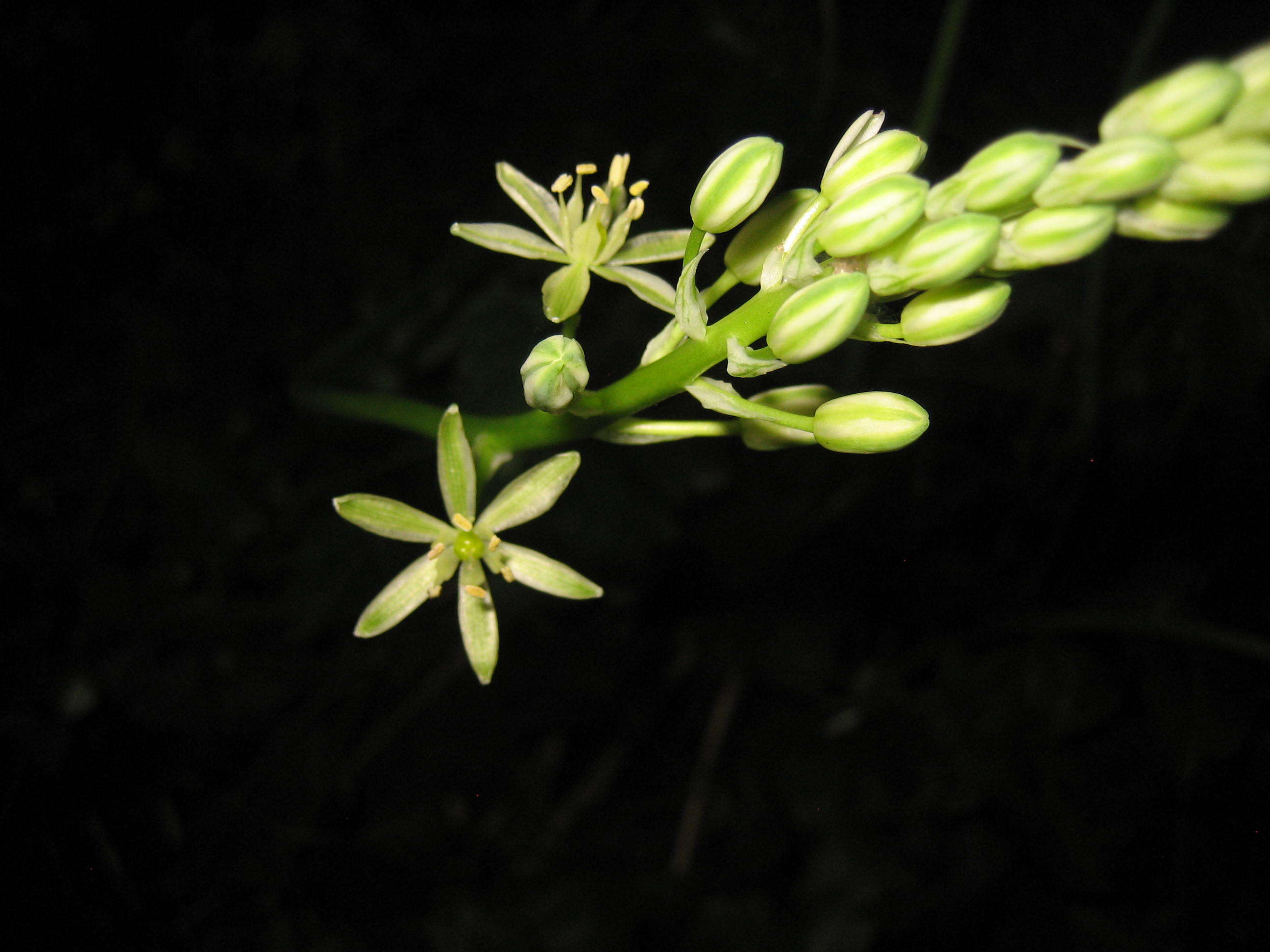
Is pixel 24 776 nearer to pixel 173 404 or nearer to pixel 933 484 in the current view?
pixel 173 404

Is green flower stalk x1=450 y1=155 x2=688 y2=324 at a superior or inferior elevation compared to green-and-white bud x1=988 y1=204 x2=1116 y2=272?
superior

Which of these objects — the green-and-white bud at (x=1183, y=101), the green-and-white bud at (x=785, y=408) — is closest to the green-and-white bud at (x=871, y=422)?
the green-and-white bud at (x=785, y=408)

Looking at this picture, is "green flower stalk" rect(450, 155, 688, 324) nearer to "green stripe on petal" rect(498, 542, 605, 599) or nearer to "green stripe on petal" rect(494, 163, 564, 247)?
"green stripe on petal" rect(494, 163, 564, 247)

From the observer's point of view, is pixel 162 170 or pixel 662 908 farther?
pixel 662 908

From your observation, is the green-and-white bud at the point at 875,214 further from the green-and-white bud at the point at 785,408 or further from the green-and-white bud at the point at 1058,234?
the green-and-white bud at the point at 785,408

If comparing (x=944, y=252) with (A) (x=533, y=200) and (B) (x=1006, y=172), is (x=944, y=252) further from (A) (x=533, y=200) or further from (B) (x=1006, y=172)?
(A) (x=533, y=200)

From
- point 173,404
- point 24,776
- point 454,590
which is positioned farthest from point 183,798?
point 173,404

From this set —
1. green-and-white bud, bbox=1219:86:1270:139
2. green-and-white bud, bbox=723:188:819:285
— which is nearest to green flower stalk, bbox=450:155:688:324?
green-and-white bud, bbox=723:188:819:285
